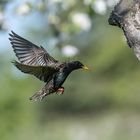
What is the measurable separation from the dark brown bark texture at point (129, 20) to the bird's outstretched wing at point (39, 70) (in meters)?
0.33

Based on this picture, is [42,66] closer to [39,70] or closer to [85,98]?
[39,70]

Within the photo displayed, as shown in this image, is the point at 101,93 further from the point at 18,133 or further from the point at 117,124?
the point at 18,133

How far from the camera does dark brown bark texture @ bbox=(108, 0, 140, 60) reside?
11.4 ft

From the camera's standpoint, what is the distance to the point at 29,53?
12.0ft

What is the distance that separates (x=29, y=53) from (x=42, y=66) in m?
0.18

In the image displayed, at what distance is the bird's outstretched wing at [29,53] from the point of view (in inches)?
141

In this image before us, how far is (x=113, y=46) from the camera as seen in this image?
26031mm

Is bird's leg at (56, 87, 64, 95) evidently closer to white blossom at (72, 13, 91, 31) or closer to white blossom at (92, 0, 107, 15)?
white blossom at (92, 0, 107, 15)

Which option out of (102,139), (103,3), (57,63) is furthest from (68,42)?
(102,139)

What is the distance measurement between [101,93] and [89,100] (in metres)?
0.60

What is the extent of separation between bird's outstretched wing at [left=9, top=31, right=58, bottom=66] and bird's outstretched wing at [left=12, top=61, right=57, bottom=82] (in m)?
0.05

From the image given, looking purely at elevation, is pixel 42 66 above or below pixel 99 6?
below

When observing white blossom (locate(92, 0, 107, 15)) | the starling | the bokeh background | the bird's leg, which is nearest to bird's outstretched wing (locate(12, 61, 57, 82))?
the starling

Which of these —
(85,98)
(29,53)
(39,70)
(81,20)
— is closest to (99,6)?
(81,20)
